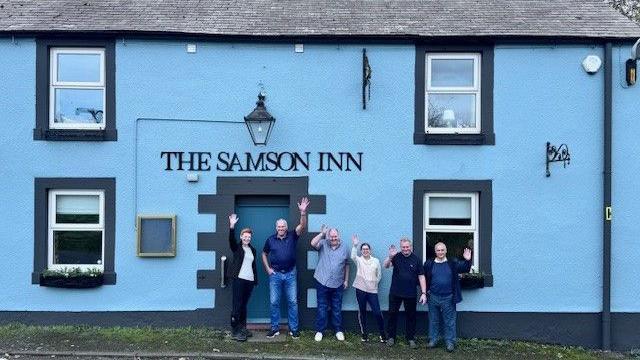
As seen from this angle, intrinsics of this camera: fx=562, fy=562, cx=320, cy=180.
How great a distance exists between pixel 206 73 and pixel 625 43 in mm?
6712

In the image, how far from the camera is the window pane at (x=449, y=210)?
918 cm

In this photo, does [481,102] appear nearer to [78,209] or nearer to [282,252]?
[282,252]

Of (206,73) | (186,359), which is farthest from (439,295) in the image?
(206,73)

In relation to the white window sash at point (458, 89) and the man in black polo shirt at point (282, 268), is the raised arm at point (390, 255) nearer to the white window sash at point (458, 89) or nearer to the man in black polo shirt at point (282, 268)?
the man in black polo shirt at point (282, 268)

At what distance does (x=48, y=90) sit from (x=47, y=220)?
2081 millimetres

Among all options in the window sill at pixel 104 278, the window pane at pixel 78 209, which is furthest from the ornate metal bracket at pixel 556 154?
the window pane at pixel 78 209

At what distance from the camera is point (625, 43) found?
29.4 feet

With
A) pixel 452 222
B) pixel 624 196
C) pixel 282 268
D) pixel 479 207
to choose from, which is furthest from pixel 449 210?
pixel 282 268

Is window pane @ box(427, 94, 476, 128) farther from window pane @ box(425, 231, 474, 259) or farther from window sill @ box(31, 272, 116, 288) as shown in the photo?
window sill @ box(31, 272, 116, 288)

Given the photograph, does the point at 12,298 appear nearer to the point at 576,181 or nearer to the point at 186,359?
the point at 186,359

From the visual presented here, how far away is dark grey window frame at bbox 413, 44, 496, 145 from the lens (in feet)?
29.5

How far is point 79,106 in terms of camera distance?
911 centimetres

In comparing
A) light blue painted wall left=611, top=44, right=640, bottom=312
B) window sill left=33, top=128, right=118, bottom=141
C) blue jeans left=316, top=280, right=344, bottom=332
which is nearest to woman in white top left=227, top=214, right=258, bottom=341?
blue jeans left=316, top=280, right=344, bottom=332

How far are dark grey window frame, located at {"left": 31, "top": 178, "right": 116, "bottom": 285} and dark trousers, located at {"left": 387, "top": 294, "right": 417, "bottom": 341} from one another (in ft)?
14.4
